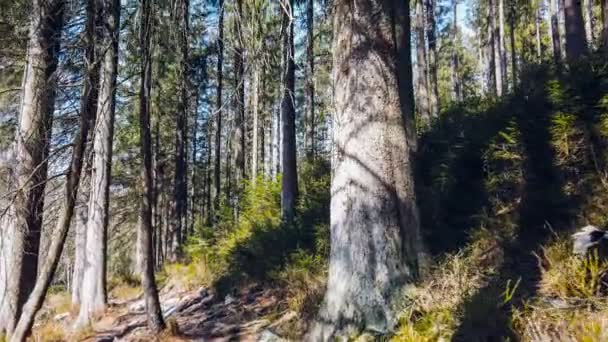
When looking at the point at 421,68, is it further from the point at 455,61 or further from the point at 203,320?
the point at 455,61

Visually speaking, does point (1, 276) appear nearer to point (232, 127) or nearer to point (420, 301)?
point (232, 127)

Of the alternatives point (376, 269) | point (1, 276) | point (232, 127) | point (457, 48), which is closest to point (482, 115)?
point (376, 269)

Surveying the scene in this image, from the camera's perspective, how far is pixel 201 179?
28531 millimetres

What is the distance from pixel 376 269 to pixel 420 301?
16.5 inches

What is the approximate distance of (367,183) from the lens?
3928 millimetres

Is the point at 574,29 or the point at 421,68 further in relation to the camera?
the point at 421,68

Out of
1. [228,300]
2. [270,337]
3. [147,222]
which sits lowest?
[228,300]

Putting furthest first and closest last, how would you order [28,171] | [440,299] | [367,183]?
[28,171], [367,183], [440,299]

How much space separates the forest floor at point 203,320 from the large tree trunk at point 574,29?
8563 mm

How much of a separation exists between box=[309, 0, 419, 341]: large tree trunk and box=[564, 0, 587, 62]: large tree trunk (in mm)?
8013

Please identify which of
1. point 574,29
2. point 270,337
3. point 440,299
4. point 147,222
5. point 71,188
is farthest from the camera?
point 574,29

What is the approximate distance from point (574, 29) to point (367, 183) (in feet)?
29.9

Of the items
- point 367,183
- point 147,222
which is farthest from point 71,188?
point 147,222

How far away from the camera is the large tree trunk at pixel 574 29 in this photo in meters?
10.3
